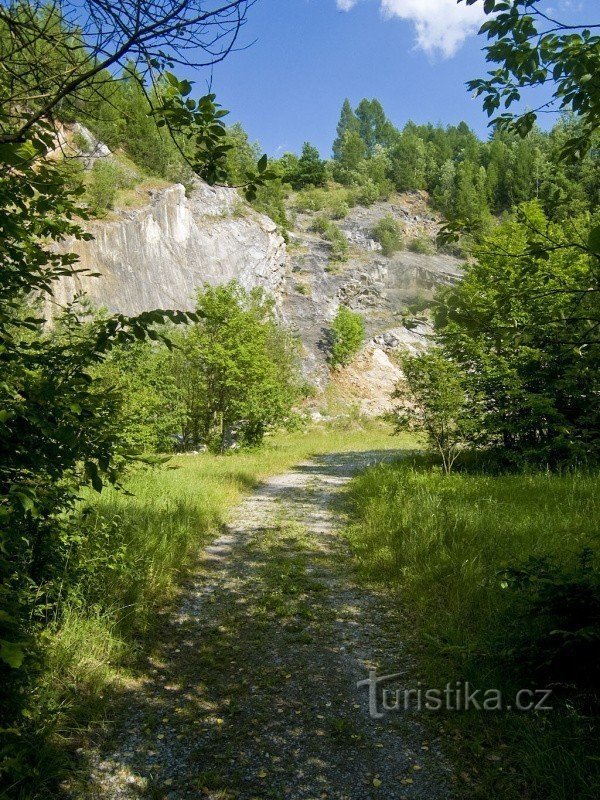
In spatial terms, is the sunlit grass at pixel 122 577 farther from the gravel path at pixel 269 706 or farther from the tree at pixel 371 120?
the tree at pixel 371 120

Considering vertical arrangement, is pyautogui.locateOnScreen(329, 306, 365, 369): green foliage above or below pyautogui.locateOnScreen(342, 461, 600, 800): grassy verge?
above

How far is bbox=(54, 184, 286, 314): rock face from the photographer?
126 ft

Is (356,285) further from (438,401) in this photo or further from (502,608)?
(502,608)

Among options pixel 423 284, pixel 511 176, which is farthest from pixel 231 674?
pixel 511 176

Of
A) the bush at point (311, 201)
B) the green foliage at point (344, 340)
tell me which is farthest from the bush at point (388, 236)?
the green foliage at point (344, 340)

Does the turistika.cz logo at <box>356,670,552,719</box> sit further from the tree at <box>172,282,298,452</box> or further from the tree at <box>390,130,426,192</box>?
the tree at <box>390,130,426,192</box>

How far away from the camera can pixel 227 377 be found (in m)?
20.9

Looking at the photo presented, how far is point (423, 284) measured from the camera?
5719 cm

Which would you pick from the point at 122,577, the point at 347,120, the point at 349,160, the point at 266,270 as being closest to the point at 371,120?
the point at 347,120

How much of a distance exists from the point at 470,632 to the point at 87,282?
132 ft

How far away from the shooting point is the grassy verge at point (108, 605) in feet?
9.74

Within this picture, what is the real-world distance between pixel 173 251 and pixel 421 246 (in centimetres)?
3574

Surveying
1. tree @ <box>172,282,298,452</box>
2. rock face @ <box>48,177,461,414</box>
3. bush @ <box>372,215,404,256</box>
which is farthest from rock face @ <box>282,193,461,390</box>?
tree @ <box>172,282,298,452</box>

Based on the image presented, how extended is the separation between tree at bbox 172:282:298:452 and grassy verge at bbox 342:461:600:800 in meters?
13.5
